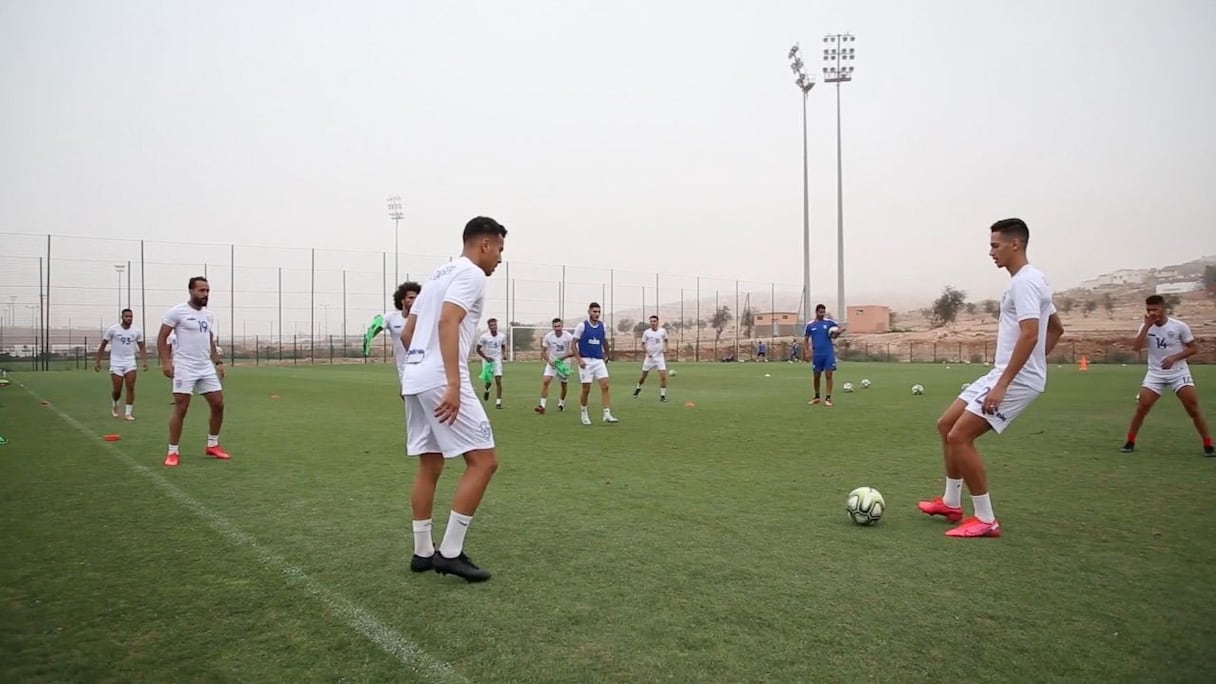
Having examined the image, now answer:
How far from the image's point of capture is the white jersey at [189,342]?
345 inches

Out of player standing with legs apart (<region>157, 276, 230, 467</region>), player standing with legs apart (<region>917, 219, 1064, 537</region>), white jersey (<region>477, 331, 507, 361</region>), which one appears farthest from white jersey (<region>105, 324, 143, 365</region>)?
player standing with legs apart (<region>917, 219, 1064, 537</region>)

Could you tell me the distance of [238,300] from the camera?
50375 millimetres

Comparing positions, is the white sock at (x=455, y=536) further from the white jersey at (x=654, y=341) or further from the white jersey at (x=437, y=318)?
the white jersey at (x=654, y=341)

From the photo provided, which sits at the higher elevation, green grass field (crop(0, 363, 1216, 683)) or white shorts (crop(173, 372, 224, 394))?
white shorts (crop(173, 372, 224, 394))

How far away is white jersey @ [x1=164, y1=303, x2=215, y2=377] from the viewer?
876 cm

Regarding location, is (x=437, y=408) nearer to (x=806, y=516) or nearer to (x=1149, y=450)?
(x=806, y=516)

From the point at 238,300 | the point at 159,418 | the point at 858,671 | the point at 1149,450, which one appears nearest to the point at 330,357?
the point at 238,300

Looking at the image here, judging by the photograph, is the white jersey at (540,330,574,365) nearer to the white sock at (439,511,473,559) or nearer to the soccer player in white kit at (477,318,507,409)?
the soccer player in white kit at (477,318,507,409)

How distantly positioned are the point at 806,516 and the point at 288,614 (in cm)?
382

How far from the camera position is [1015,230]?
5.43 metres

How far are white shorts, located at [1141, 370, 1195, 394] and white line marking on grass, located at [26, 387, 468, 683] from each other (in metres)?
9.66

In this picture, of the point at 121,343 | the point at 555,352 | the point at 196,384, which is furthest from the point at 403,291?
the point at 121,343

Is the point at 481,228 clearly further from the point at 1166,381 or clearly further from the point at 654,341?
the point at 654,341

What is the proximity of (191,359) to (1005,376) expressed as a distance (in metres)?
8.41
